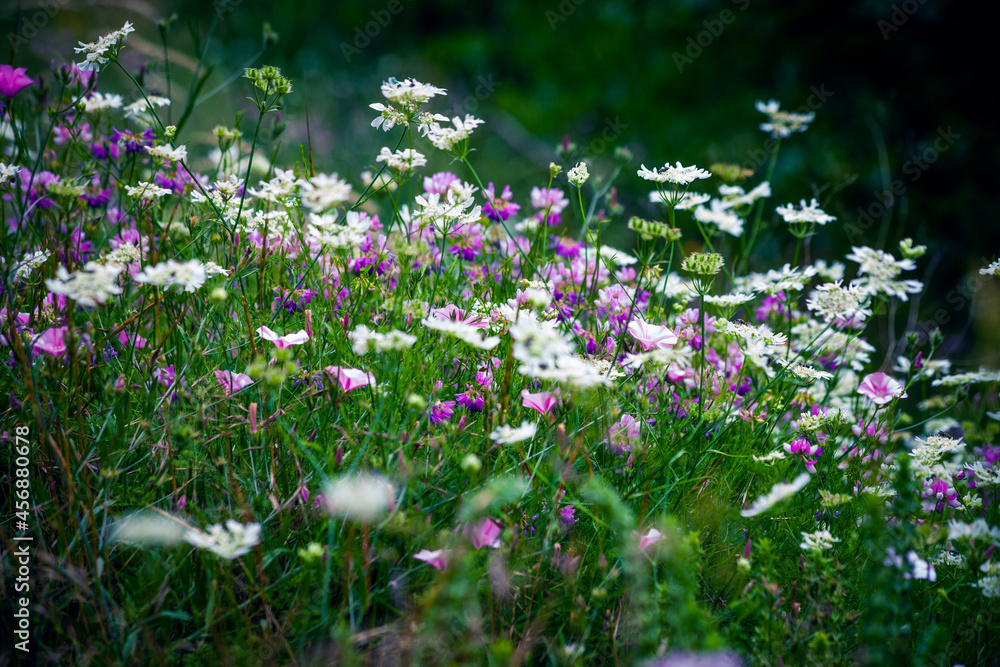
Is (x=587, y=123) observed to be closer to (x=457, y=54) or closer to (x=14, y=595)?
(x=457, y=54)

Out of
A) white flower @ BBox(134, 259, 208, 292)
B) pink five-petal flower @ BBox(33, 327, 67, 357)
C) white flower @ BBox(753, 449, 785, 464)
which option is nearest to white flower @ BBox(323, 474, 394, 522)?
white flower @ BBox(134, 259, 208, 292)


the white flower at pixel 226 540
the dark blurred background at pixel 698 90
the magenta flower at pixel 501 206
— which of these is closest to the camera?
the white flower at pixel 226 540

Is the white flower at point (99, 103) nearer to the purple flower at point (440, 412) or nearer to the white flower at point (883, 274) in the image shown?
the purple flower at point (440, 412)

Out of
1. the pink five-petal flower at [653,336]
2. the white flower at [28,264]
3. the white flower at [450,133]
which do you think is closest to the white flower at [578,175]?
the white flower at [450,133]

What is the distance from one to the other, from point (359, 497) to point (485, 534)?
0.76ft

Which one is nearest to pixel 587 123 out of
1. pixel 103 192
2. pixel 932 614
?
pixel 103 192

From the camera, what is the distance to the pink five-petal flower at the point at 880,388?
1.59 metres

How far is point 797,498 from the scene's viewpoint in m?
1.48

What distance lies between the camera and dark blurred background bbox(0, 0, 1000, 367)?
311cm

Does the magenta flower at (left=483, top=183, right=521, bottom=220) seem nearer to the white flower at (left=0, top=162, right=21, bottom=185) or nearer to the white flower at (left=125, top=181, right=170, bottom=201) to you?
the white flower at (left=125, top=181, right=170, bottom=201)

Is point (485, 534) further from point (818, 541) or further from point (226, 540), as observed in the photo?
point (818, 541)

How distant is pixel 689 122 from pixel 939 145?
4.78 feet

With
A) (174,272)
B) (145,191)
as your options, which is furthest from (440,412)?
(145,191)

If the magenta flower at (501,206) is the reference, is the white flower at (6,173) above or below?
above
